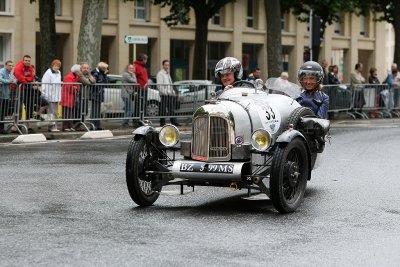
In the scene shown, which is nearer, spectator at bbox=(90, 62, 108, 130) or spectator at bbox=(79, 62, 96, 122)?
spectator at bbox=(79, 62, 96, 122)

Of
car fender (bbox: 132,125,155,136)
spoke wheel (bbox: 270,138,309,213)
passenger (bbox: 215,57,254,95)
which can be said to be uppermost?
passenger (bbox: 215,57,254,95)

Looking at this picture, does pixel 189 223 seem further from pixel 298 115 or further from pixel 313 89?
pixel 313 89

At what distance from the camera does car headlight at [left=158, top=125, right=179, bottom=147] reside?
1184 cm

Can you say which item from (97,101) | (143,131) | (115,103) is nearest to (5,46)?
(115,103)

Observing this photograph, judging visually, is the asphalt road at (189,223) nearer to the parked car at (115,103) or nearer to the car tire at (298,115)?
the car tire at (298,115)

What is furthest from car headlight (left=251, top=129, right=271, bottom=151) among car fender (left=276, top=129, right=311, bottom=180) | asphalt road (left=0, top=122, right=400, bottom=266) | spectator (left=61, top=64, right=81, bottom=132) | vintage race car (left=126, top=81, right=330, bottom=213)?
spectator (left=61, top=64, right=81, bottom=132)

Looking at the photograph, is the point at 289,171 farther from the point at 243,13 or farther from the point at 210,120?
the point at 243,13

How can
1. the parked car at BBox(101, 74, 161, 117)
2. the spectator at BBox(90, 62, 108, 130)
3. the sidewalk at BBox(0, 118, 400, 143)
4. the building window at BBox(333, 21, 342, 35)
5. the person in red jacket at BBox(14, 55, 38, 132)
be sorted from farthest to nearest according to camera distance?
the building window at BBox(333, 21, 342, 35)
the parked car at BBox(101, 74, 161, 117)
the spectator at BBox(90, 62, 108, 130)
the person in red jacket at BBox(14, 55, 38, 132)
the sidewalk at BBox(0, 118, 400, 143)

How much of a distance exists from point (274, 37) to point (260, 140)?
25450mm

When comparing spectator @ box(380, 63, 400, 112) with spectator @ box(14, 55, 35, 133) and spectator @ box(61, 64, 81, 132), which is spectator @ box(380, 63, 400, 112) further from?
spectator @ box(14, 55, 35, 133)

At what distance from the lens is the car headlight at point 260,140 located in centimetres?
1130

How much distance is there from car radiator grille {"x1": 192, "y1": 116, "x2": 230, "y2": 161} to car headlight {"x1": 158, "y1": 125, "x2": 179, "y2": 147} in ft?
1.38

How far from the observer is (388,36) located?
10150 cm

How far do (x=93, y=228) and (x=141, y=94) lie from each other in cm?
1649
